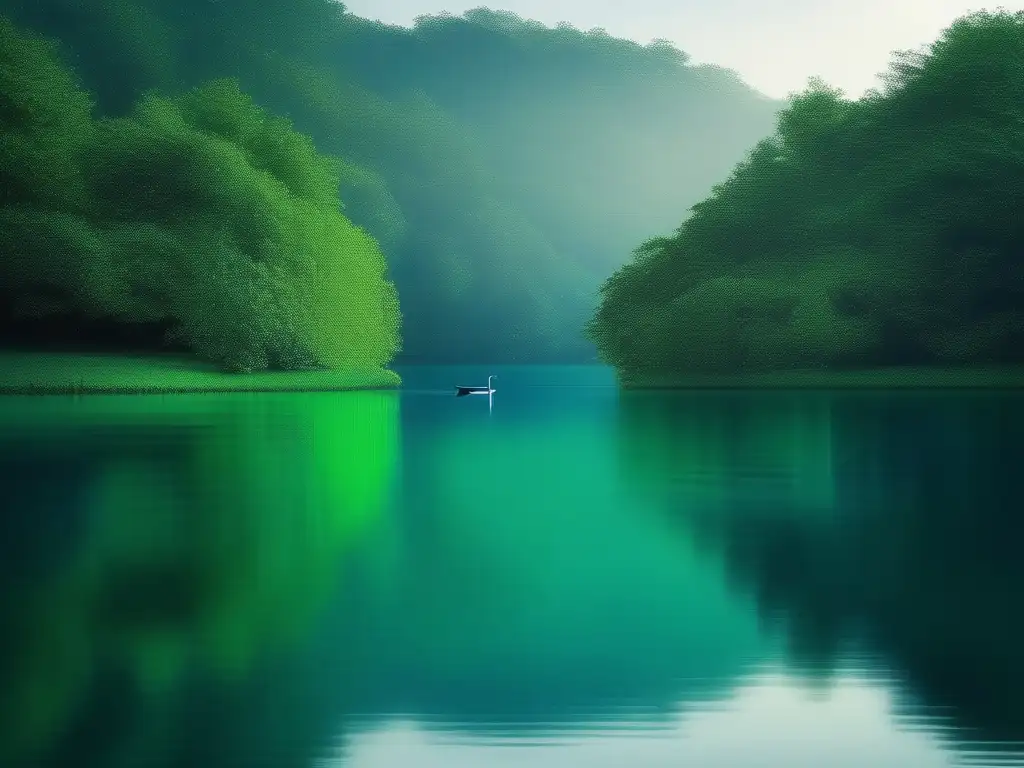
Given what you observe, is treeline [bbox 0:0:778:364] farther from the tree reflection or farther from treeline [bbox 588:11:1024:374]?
the tree reflection

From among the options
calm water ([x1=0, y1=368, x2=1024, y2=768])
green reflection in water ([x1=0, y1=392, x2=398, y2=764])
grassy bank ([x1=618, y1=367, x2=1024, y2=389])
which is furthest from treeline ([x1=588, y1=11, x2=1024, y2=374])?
calm water ([x1=0, y1=368, x2=1024, y2=768])

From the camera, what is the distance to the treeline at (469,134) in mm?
84750

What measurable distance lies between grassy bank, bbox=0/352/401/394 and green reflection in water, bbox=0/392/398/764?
19457 millimetres

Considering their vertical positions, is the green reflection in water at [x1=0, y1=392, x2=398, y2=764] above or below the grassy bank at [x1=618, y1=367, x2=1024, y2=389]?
below

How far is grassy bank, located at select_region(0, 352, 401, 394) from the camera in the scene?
37.1 meters

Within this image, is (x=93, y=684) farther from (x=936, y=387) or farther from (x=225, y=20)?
(x=225, y=20)

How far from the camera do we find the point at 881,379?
43.9 metres

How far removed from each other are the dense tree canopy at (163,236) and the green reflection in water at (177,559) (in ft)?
74.3

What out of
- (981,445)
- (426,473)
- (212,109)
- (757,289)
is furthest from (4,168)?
(981,445)

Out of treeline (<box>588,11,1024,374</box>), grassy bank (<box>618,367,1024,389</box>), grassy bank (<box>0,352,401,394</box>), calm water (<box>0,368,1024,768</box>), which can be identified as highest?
treeline (<box>588,11,1024,374</box>)

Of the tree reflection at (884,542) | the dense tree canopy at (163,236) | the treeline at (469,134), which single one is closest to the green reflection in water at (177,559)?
the tree reflection at (884,542)

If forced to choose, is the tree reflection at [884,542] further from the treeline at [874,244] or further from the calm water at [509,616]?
the treeline at [874,244]

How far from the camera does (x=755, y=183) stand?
50.3m

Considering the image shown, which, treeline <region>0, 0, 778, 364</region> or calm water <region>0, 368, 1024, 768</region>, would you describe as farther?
treeline <region>0, 0, 778, 364</region>
